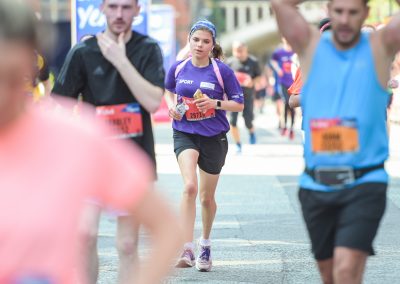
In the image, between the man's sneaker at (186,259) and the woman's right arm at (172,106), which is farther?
the woman's right arm at (172,106)

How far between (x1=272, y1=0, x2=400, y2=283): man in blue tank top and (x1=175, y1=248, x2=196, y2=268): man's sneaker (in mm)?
3536

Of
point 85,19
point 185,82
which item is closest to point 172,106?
point 185,82

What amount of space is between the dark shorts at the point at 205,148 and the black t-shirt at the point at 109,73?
8.94ft

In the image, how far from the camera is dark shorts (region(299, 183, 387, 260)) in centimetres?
522

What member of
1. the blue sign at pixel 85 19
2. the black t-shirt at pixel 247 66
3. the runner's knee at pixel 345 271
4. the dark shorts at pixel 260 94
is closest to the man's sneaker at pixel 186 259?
the runner's knee at pixel 345 271

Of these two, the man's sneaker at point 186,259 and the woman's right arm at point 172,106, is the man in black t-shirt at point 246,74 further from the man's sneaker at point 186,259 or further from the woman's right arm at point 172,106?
the man's sneaker at point 186,259

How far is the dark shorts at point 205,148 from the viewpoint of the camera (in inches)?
351

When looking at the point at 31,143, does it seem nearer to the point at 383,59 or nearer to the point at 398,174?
the point at 383,59

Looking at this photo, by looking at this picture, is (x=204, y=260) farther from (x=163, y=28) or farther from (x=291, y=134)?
(x=163, y=28)

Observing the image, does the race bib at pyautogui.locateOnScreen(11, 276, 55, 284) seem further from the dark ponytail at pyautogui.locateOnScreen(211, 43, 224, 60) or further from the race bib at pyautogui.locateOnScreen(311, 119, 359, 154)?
the dark ponytail at pyautogui.locateOnScreen(211, 43, 224, 60)

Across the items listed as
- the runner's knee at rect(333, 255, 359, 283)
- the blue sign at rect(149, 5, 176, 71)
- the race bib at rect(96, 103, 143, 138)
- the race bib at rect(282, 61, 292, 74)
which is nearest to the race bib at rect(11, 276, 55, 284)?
the runner's knee at rect(333, 255, 359, 283)

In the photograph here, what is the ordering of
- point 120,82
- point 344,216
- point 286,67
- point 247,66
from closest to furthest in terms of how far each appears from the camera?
point 344,216 < point 120,82 < point 247,66 < point 286,67

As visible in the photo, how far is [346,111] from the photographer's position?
17.5 ft

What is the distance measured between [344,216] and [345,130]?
0.37 metres
